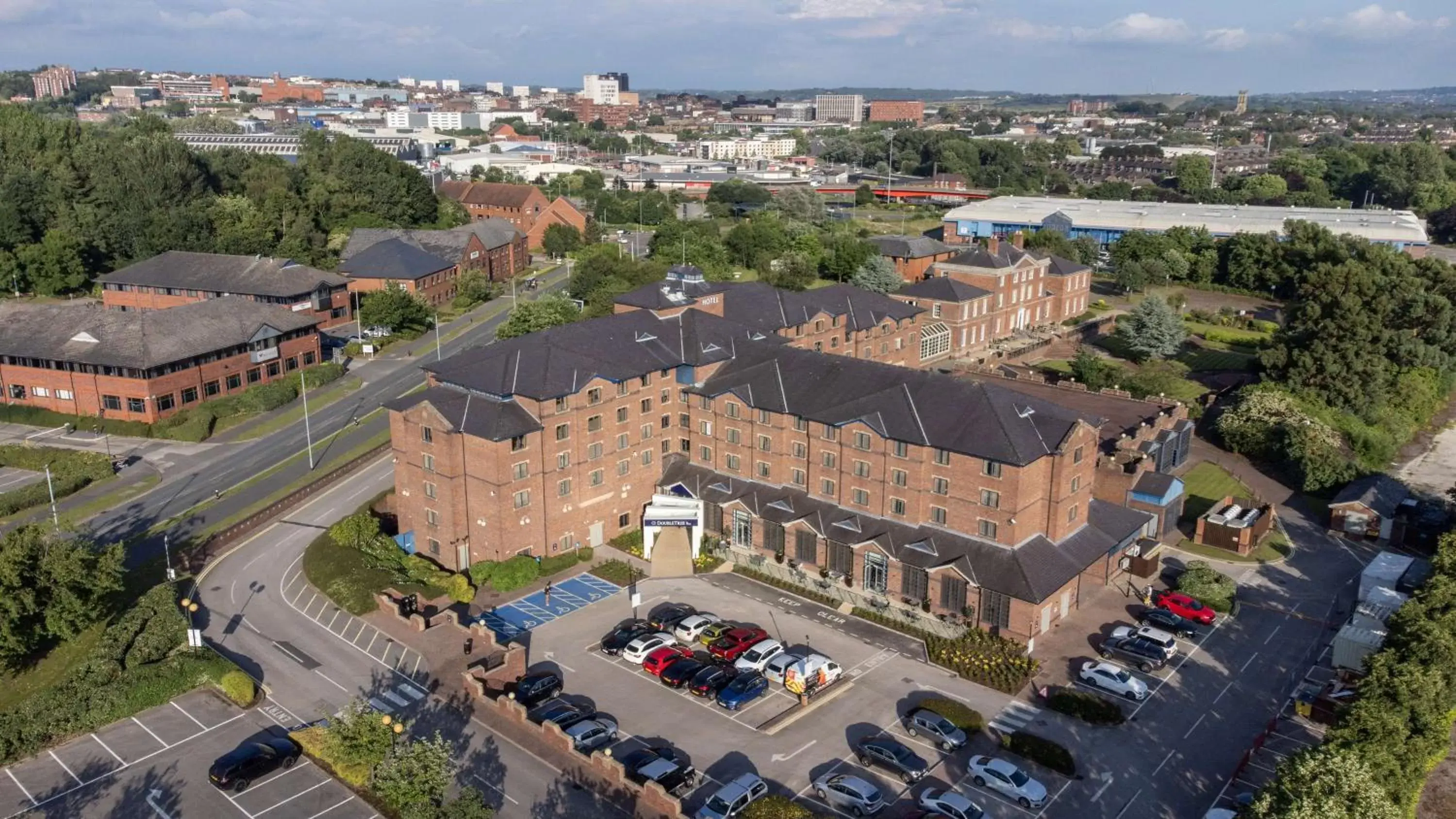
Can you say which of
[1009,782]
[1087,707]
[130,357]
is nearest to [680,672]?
[1009,782]

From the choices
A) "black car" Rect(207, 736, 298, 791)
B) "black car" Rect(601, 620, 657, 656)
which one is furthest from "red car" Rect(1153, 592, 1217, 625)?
"black car" Rect(207, 736, 298, 791)

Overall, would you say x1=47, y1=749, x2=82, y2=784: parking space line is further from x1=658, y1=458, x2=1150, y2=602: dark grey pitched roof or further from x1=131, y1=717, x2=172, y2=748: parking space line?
x1=658, y1=458, x2=1150, y2=602: dark grey pitched roof

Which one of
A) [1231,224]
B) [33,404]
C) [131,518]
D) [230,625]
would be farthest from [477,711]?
[1231,224]

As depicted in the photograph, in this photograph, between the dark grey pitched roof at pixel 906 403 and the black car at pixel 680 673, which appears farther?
the dark grey pitched roof at pixel 906 403

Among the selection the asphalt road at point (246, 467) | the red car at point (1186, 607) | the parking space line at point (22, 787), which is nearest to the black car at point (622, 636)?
the parking space line at point (22, 787)

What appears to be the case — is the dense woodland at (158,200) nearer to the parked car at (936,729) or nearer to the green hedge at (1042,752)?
the parked car at (936,729)

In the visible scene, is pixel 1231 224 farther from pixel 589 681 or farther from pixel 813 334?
pixel 589 681
